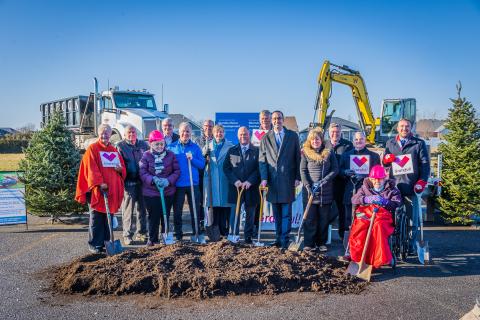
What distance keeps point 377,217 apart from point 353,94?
551 inches

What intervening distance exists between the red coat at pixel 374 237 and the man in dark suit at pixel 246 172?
1866mm

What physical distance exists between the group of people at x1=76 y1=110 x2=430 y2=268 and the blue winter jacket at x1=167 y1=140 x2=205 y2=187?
0.02 meters

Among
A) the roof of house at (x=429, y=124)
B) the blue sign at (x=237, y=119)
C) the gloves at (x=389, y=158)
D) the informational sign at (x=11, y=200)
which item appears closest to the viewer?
the gloves at (x=389, y=158)

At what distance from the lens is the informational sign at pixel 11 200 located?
870 cm

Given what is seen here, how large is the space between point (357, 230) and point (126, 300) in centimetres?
322

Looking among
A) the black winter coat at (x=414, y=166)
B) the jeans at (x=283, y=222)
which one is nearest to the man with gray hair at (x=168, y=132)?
the jeans at (x=283, y=222)

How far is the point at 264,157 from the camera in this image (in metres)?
7.11

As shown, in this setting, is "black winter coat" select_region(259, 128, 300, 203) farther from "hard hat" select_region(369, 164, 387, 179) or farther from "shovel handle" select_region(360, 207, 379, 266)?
"shovel handle" select_region(360, 207, 379, 266)

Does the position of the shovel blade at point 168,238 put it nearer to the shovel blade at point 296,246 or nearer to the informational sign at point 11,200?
the shovel blade at point 296,246

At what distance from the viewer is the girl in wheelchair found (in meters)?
5.72

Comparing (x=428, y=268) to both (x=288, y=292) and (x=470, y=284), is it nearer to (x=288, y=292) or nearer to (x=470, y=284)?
(x=470, y=284)

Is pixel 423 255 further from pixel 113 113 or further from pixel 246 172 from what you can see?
pixel 113 113

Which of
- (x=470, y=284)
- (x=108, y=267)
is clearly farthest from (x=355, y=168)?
(x=108, y=267)

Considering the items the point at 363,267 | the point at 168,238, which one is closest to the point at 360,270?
the point at 363,267
